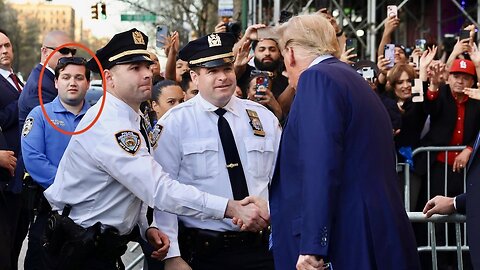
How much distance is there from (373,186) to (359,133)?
0.26 metres

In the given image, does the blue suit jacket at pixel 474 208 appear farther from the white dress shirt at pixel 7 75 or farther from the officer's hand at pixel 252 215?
the white dress shirt at pixel 7 75

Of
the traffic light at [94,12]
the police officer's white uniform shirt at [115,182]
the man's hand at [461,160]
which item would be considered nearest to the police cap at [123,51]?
the police officer's white uniform shirt at [115,182]

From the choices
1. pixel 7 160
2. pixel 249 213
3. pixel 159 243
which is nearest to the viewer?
pixel 249 213

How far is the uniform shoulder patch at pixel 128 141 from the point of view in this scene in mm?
4766

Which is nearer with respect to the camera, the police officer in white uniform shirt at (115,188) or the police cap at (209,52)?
the police officer in white uniform shirt at (115,188)

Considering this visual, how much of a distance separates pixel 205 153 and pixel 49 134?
1.71 meters

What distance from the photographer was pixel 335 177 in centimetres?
402

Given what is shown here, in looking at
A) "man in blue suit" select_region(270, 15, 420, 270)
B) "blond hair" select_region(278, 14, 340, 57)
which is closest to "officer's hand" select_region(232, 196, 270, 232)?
"man in blue suit" select_region(270, 15, 420, 270)

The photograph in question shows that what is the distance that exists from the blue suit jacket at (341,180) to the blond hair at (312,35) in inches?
3.6

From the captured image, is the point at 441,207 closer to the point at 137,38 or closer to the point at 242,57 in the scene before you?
the point at 137,38

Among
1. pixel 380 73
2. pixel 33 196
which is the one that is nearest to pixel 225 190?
pixel 33 196

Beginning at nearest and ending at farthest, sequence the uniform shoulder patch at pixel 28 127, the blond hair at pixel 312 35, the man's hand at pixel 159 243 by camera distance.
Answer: the blond hair at pixel 312 35, the man's hand at pixel 159 243, the uniform shoulder patch at pixel 28 127

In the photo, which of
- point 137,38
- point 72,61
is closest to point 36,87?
point 72,61

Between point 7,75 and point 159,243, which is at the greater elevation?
point 7,75
